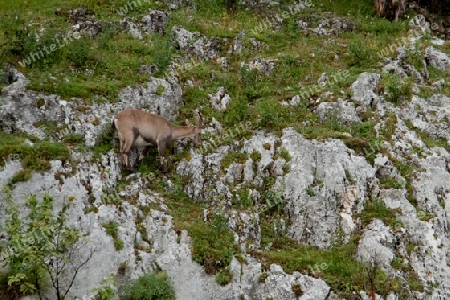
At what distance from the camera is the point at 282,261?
13.0 meters

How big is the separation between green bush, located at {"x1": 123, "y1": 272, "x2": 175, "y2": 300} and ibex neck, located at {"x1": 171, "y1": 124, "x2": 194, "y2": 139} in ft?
17.0

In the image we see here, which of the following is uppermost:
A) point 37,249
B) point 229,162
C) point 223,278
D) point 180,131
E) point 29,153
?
point 37,249

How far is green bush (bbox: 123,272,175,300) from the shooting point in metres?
11.6

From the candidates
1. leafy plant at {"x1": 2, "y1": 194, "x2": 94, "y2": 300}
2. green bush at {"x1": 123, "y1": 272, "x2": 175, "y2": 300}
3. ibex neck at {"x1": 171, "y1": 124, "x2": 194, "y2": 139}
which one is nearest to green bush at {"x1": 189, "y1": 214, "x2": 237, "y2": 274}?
green bush at {"x1": 123, "y1": 272, "x2": 175, "y2": 300}

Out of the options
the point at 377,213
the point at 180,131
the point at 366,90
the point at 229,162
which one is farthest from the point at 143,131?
the point at 366,90

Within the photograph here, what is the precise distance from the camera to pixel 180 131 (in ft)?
52.4

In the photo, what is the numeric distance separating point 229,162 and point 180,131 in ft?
6.22

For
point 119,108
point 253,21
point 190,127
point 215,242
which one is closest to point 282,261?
point 215,242

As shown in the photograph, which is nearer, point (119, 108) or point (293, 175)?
point (293, 175)

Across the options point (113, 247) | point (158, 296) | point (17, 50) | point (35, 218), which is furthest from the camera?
point (17, 50)

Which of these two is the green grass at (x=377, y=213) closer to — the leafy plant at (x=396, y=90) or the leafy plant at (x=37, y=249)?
the leafy plant at (x=396, y=90)

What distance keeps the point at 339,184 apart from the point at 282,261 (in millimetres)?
3092

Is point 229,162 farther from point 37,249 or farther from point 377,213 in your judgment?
point 37,249

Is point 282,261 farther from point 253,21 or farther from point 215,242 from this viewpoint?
point 253,21
